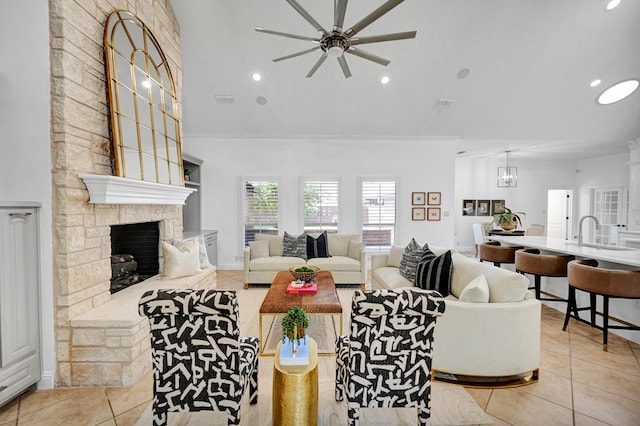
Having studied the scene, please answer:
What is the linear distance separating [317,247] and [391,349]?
3.68 meters

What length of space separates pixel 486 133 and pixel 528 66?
173cm

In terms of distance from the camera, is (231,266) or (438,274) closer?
(438,274)

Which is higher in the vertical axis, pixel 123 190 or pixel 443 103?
pixel 443 103

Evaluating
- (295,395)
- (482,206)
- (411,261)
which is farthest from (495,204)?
(295,395)

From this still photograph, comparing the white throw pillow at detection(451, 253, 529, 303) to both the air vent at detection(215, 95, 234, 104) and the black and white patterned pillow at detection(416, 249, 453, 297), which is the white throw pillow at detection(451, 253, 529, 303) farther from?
the air vent at detection(215, 95, 234, 104)

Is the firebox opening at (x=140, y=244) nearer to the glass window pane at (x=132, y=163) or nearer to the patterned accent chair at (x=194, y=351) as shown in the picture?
the glass window pane at (x=132, y=163)

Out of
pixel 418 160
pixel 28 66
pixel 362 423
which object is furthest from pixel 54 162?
pixel 418 160

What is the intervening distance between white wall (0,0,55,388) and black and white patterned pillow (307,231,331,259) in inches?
142

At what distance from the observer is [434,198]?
21.9ft

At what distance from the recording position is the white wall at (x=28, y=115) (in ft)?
7.40

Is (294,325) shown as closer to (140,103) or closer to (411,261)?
(411,261)

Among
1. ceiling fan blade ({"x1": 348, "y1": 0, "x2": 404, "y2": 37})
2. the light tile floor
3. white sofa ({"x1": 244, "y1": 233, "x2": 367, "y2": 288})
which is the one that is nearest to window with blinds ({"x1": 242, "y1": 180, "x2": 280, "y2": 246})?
white sofa ({"x1": 244, "y1": 233, "x2": 367, "y2": 288})

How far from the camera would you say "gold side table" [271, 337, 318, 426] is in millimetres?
1702

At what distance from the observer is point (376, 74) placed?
4.96 meters
